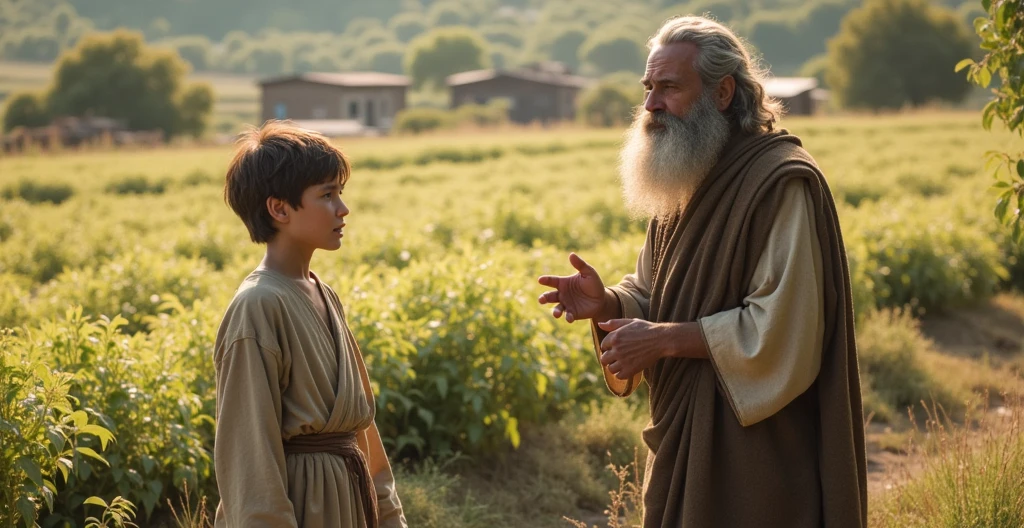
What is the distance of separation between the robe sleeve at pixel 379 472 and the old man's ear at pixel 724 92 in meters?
1.25

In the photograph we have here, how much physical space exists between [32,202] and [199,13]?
19462cm

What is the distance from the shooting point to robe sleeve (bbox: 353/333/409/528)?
281 centimetres

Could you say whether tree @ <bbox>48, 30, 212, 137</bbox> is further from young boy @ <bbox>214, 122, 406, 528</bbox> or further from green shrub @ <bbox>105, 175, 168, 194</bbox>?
young boy @ <bbox>214, 122, 406, 528</bbox>

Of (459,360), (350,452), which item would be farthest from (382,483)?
(459,360)

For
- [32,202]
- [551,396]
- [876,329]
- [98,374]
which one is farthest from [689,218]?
[32,202]

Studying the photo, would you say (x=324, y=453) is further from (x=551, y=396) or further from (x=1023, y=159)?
(x=551, y=396)

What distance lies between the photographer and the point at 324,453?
2.56 meters

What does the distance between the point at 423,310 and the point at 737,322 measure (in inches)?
120

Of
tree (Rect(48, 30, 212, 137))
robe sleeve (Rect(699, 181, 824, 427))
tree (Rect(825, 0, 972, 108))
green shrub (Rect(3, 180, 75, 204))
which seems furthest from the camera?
tree (Rect(825, 0, 972, 108))

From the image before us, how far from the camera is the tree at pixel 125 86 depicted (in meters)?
63.2

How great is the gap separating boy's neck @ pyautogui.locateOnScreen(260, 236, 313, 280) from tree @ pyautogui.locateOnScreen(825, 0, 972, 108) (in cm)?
6890

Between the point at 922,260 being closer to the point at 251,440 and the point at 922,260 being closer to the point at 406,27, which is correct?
the point at 251,440

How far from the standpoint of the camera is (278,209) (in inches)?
101

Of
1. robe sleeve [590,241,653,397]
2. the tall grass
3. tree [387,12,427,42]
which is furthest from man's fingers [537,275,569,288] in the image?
tree [387,12,427,42]
